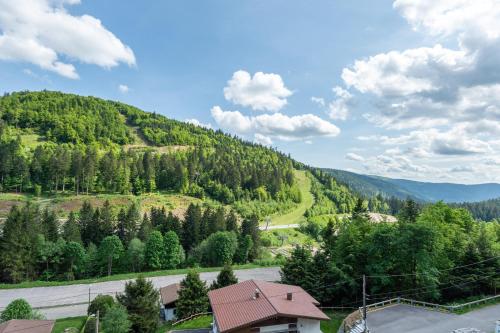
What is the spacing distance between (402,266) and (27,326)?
116ft

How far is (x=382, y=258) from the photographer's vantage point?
33312 mm

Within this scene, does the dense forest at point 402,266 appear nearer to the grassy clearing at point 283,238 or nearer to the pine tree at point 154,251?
the pine tree at point 154,251

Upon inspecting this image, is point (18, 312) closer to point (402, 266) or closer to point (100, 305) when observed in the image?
point (100, 305)

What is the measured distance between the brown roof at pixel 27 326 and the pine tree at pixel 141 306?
634cm

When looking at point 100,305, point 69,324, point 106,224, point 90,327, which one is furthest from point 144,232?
point 90,327

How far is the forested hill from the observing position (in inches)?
3974

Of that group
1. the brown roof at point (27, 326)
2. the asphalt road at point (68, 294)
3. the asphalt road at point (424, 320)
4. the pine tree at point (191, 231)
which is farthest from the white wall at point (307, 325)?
the pine tree at point (191, 231)

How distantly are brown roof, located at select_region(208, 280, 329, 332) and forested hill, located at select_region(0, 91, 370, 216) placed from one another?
8178 cm

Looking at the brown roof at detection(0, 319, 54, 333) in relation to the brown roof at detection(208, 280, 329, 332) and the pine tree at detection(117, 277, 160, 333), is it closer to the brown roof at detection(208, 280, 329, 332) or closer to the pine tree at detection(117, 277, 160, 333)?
the pine tree at detection(117, 277, 160, 333)

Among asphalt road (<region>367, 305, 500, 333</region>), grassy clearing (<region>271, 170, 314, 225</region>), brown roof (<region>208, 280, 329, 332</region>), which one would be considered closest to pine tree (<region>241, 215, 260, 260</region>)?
grassy clearing (<region>271, 170, 314, 225</region>)

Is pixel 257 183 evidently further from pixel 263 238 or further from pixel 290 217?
pixel 263 238

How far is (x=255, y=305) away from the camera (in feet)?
75.3

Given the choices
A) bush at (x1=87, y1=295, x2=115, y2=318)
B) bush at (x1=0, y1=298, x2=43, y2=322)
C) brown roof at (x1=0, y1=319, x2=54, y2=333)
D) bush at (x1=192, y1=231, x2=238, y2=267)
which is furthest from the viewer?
bush at (x1=192, y1=231, x2=238, y2=267)

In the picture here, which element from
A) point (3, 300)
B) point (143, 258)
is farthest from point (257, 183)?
point (3, 300)
